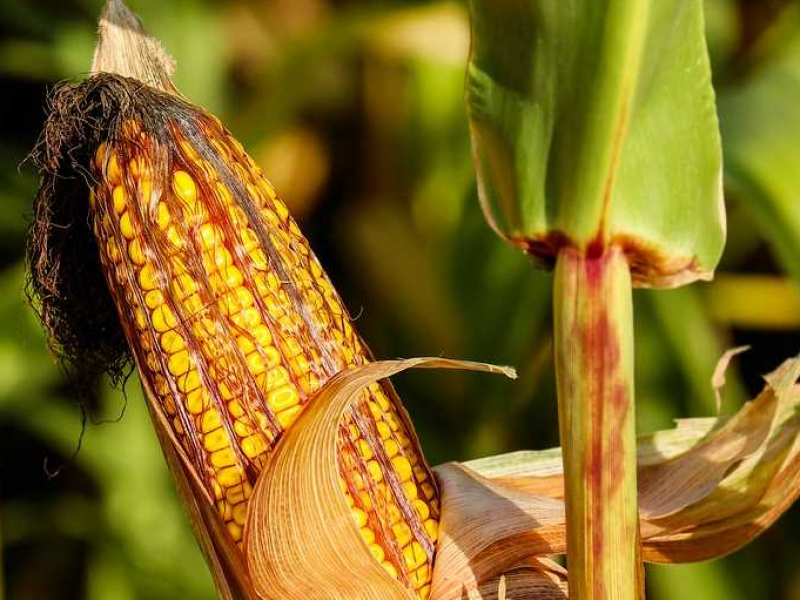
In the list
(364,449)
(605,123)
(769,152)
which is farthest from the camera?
(769,152)

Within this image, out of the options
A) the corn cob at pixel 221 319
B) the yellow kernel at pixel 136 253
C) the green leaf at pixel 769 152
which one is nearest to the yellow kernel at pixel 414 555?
the corn cob at pixel 221 319

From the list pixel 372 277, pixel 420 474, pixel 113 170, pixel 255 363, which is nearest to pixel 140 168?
pixel 113 170

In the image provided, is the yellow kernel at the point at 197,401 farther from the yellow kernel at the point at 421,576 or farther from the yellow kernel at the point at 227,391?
the yellow kernel at the point at 421,576

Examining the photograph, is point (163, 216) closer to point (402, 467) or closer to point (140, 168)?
point (140, 168)

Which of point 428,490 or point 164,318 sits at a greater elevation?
point 164,318

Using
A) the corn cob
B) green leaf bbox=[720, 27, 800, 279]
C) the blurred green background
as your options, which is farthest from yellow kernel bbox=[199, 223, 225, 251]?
the blurred green background

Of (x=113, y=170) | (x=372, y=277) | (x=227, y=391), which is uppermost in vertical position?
(x=113, y=170)

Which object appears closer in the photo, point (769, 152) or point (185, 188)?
point (185, 188)

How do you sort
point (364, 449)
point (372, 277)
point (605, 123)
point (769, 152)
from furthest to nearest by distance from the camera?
1. point (372, 277)
2. point (769, 152)
3. point (364, 449)
4. point (605, 123)
